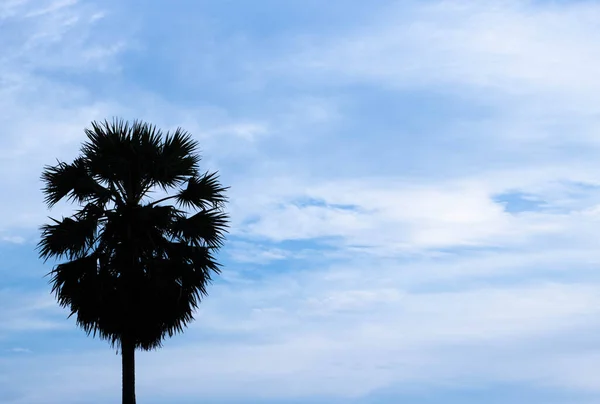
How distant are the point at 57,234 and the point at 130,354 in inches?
180

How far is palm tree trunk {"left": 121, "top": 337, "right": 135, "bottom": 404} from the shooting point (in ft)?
100

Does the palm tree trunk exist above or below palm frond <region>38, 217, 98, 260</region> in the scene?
below

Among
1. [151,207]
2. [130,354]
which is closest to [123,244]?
[151,207]

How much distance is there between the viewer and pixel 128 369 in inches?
1209

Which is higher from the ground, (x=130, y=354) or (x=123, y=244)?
(x=123, y=244)

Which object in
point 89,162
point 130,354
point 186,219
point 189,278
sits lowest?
point 130,354

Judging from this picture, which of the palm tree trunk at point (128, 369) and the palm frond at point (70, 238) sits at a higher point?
the palm frond at point (70, 238)

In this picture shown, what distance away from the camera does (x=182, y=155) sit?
33.5m

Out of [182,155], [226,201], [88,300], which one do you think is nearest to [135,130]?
[182,155]

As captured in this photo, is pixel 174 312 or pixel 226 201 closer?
pixel 174 312

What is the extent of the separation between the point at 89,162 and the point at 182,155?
3.12m

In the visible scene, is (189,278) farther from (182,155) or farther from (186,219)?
(182,155)

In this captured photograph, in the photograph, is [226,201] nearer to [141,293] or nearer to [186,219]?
[186,219]

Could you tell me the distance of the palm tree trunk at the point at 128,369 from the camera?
3052 cm
